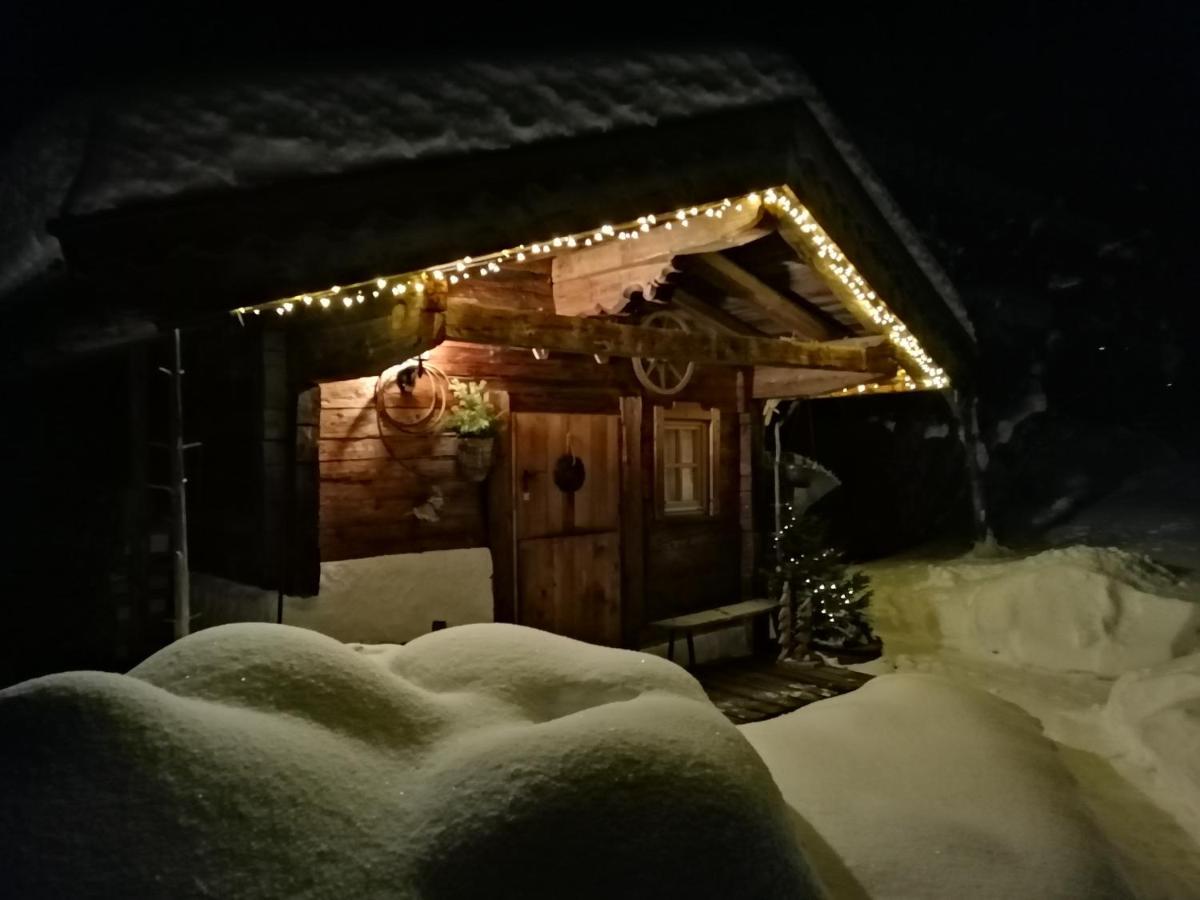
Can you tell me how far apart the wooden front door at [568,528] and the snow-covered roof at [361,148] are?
3217 millimetres

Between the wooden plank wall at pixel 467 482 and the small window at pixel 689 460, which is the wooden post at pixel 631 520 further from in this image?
the small window at pixel 689 460

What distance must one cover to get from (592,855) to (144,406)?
508 centimetres

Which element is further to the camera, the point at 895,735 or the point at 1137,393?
the point at 1137,393

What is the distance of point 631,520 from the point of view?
8570mm

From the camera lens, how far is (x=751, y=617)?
945 cm

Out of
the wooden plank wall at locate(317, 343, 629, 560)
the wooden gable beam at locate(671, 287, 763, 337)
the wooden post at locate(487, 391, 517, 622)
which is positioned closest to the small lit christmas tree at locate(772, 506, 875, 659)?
the wooden gable beam at locate(671, 287, 763, 337)

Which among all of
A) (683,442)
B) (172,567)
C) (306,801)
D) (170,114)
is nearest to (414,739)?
(306,801)

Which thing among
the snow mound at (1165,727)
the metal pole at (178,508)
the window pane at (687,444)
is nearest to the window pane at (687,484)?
the window pane at (687,444)

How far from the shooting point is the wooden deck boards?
728 cm

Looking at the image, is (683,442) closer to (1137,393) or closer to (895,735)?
(895,735)

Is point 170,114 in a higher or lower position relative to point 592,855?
higher

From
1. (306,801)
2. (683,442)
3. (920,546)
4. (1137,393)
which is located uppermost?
(1137,393)

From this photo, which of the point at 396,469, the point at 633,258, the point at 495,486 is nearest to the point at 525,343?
the point at 633,258

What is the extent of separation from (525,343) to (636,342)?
1.14 meters
